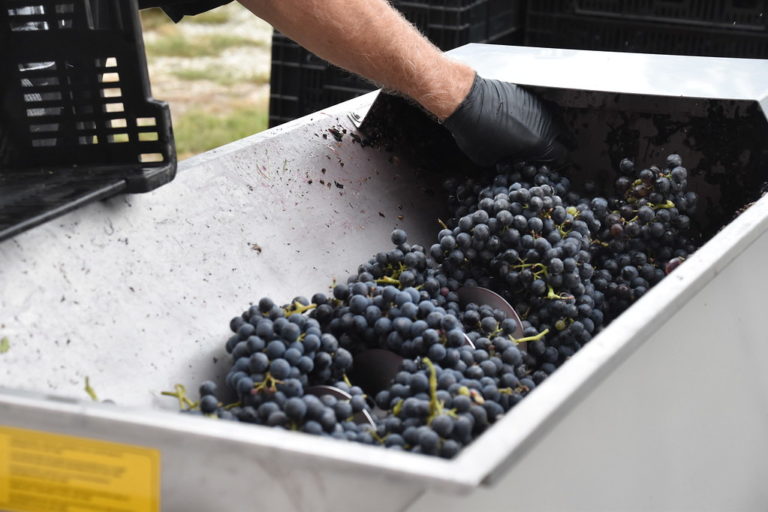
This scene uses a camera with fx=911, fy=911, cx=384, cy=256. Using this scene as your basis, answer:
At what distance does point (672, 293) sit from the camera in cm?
116

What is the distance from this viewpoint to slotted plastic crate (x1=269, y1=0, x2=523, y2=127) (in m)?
2.47

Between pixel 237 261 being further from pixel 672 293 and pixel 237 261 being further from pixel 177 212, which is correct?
pixel 672 293

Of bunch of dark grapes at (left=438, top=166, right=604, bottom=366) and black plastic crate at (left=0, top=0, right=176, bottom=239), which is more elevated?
black plastic crate at (left=0, top=0, right=176, bottom=239)

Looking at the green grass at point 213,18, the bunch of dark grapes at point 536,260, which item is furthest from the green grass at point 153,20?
the bunch of dark grapes at point 536,260

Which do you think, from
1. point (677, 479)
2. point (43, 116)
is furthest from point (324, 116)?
point (677, 479)

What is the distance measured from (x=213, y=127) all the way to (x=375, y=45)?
2.99 metres

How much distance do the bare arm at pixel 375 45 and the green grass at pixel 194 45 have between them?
170 inches

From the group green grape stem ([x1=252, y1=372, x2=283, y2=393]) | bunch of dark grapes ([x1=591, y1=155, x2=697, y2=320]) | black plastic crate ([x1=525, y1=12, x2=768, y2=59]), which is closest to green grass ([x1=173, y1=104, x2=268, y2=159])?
black plastic crate ([x1=525, y1=12, x2=768, y2=59])

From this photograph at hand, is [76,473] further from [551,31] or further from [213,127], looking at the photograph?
[213,127]

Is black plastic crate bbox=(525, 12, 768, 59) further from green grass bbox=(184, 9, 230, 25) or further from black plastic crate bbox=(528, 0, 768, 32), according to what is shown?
green grass bbox=(184, 9, 230, 25)

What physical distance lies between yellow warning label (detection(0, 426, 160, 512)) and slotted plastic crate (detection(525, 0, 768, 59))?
1.97 metres

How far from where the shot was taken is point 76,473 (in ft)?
3.12

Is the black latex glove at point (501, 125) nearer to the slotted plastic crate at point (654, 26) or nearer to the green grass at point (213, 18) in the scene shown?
the slotted plastic crate at point (654, 26)

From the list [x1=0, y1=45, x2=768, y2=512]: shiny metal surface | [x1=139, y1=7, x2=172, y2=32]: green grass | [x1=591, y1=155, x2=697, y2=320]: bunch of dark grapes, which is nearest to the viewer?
[x1=0, y1=45, x2=768, y2=512]: shiny metal surface
